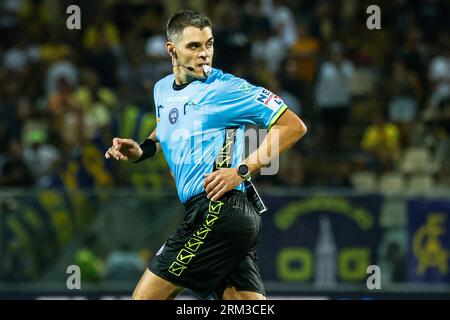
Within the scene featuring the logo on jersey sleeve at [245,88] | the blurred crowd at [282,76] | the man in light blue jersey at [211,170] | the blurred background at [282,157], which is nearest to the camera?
the man in light blue jersey at [211,170]

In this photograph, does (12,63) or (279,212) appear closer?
(279,212)

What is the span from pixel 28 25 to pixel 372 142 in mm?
6425

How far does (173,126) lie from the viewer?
21.8ft

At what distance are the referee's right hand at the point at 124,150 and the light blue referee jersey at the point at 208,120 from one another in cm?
30

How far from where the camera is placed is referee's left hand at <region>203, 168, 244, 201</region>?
6297 mm

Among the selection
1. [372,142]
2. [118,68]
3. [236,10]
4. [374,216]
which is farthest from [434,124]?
[118,68]

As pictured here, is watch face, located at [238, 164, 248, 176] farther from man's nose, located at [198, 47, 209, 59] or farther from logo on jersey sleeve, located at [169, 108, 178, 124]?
man's nose, located at [198, 47, 209, 59]

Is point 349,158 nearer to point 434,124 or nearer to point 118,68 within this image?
point 434,124

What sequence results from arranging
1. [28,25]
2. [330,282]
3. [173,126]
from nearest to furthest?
1. [173,126]
2. [330,282]
3. [28,25]

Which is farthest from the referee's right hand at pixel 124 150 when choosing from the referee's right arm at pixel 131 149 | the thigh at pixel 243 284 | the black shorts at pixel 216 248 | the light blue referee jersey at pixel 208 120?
the thigh at pixel 243 284

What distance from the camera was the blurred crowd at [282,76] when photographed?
1461cm

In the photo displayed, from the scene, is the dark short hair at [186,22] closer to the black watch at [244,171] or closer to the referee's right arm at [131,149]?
the referee's right arm at [131,149]

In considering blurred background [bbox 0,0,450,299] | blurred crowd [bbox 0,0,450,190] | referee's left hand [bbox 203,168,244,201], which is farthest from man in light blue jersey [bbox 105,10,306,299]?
blurred crowd [bbox 0,0,450,190]

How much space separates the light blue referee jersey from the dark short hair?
1.05 feet
